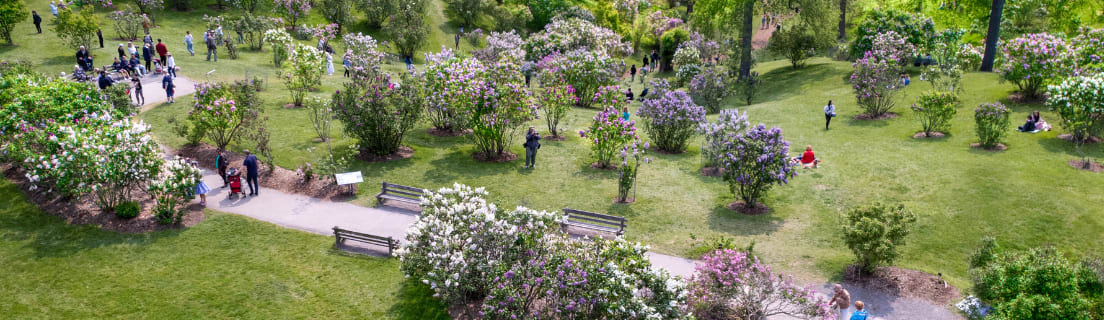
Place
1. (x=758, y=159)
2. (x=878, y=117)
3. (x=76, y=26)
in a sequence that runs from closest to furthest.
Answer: (x=758, y=159) → (x=878, y=117) → (x=76, y=26)

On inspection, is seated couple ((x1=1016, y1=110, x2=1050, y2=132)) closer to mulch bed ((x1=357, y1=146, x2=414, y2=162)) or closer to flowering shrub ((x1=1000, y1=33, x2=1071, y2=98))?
flowering shrub ((x1=1000, y1=33, x2=1071, y2=98))

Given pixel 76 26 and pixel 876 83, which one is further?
pixel 76 26

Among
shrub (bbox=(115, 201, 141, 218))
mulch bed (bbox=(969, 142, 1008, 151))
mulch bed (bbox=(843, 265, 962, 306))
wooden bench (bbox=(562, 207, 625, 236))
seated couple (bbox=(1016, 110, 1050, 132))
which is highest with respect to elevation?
seated couple (bbox=(1016, 110, 1050, 132))

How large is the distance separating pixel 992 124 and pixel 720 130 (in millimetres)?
10287

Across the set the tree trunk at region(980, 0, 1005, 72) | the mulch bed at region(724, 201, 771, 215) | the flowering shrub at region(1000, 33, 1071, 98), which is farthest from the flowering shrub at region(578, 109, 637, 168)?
the tree trunk at region(980, 0, 1005, 72)

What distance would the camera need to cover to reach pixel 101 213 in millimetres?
16312

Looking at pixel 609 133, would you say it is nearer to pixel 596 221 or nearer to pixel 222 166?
pixel 596 221

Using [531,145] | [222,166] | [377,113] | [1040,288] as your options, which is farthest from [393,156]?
[1040,288]

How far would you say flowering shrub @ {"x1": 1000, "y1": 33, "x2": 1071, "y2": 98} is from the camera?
26.6 meters

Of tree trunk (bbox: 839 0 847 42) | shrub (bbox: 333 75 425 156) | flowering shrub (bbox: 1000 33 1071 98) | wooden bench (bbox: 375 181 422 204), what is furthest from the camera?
tree trunk (bbox: 839 0 847 42)

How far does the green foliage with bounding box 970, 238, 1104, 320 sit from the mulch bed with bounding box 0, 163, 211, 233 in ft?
59.7

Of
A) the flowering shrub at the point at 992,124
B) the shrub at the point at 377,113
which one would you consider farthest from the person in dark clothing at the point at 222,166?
the flowering shrub at the point at 992,124

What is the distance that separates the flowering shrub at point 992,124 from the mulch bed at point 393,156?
20.4 m

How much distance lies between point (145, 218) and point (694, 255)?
13.8m
